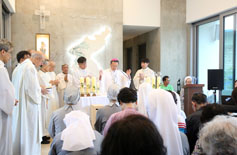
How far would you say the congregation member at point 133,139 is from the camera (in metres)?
1.01

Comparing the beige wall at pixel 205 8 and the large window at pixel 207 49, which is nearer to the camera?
the beige wall at pixel 205 8

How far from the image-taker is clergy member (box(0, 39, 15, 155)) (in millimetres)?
3312

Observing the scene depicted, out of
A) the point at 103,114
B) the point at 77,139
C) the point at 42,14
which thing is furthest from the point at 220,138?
the point at 42,14

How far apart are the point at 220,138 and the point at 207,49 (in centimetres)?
897

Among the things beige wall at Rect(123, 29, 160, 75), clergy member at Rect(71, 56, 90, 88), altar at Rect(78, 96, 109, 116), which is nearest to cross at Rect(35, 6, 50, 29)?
clergy member at Rect(71, 56, 90, 88)

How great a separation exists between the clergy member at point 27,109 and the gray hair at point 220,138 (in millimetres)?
3270

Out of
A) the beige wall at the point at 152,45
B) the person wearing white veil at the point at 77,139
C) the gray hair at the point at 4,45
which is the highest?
the beige wall at the point at 152,45

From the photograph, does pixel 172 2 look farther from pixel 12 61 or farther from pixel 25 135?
pixel 25 135

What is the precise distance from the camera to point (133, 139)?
1016mm

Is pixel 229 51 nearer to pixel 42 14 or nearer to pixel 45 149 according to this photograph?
pixel 42 14

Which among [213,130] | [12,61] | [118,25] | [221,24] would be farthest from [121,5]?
[213,130]

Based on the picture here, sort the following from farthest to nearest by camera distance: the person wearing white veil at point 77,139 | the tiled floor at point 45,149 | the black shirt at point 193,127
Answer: the tiled floor at point 45,149 < the black shirt at point 193,127 < the person wearing white veil at point 77,139

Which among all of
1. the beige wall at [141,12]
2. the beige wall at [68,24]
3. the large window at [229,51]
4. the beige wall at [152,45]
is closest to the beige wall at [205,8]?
the large window at [229,51]

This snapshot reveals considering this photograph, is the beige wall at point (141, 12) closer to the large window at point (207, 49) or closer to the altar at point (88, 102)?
the large window at point (207, 49)
